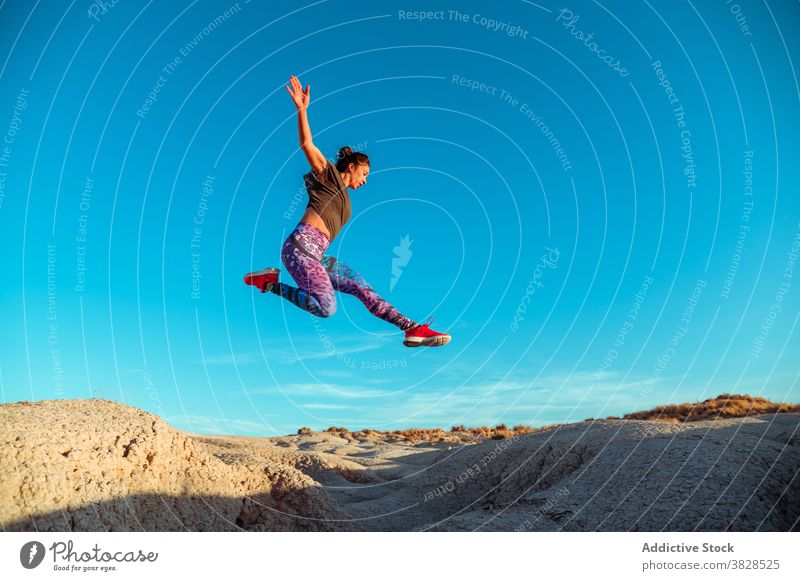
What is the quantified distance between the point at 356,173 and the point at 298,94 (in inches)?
53.9

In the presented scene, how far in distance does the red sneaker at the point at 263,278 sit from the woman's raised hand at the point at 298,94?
2299mm

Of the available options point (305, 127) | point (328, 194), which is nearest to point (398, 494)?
point (328, 194)

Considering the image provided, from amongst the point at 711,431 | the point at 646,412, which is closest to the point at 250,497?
the point at 711,431

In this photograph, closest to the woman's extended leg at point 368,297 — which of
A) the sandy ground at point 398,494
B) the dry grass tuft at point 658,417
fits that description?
the sandy ground at point 398,494

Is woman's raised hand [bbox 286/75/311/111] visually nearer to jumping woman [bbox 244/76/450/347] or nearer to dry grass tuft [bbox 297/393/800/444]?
jumping woman [bbox 244/76/450/347]

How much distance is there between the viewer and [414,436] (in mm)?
27391

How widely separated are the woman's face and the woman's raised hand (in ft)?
3.83

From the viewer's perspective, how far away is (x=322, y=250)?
23.8ft

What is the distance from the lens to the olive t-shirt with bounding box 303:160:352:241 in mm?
7344

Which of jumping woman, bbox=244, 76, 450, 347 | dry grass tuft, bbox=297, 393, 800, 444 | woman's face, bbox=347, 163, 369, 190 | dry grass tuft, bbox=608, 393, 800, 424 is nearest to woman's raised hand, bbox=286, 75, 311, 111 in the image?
jumping woman, bbox=244, 76, 450, 347

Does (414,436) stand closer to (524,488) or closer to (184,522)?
(524,488)

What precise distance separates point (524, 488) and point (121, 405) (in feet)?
25.2
